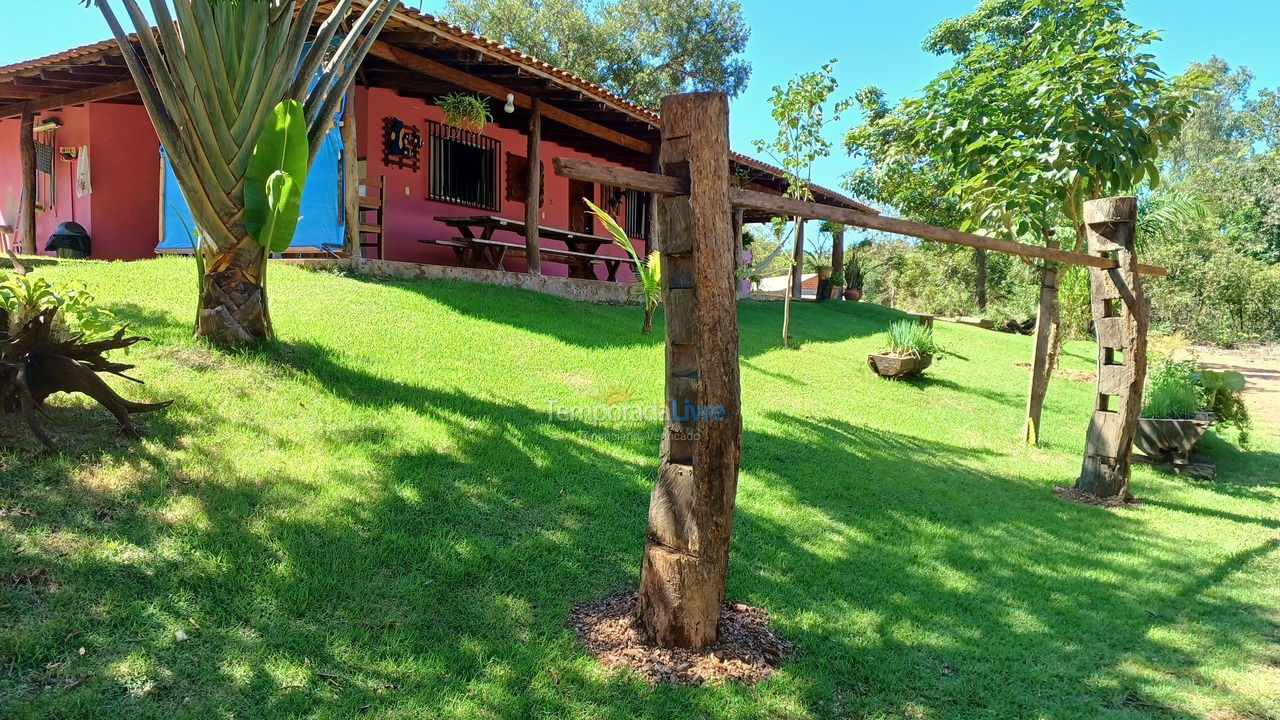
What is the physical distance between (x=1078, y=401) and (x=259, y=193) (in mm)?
10186

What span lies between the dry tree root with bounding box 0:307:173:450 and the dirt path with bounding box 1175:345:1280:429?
40.5ft

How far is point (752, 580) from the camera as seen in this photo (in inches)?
130

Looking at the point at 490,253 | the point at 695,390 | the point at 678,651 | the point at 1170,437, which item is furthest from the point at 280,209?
the point at 1170,437

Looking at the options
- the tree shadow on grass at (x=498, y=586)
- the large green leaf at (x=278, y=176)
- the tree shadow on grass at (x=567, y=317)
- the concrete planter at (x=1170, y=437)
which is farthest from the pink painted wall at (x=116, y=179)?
the concrete planter at (x=1170, y=437)

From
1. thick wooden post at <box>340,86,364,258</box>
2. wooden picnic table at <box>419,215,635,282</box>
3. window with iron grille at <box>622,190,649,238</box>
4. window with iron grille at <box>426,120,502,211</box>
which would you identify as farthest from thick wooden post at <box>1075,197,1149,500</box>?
window with iron grille at <box>622,190,649,238</box>

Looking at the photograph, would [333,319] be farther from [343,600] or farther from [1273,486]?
[1273,486]

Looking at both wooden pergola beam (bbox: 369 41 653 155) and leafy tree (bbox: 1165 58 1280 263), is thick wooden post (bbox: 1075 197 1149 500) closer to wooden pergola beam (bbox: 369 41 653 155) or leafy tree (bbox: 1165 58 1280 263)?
leafy tree (bbox: 1165 58 1280 263)

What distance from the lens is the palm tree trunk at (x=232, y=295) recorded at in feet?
15.0

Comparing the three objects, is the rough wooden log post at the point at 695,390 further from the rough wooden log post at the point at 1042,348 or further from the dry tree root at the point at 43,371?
the rough wooden log post at the point at 1042,348

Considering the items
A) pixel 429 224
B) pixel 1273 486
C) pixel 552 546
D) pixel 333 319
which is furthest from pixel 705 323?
pixel 429 224

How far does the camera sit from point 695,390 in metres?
2.54

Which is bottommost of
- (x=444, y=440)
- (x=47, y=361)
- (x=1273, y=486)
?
(x=1273, y=486)

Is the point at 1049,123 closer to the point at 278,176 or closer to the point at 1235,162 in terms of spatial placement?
the point at 278,176

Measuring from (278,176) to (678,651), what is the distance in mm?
3650
